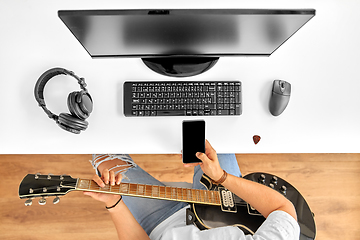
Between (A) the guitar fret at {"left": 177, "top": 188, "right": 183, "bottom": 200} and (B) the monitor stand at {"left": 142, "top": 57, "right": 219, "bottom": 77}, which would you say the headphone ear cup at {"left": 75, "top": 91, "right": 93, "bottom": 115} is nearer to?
(B) the monitor stand at {"left": 142, "top": 57, "right": 219, "bottom": 77}

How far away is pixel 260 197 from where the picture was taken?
0.79m

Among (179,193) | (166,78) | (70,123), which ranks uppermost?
(166,78)

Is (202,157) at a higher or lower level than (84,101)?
lower

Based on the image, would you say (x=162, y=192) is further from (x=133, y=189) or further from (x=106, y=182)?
(x=106, y=182)

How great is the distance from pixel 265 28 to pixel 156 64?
1.29ft

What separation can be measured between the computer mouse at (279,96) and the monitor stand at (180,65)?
0.79 ft

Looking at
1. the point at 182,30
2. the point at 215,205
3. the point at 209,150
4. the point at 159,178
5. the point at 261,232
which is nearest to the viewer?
the point at 182,30

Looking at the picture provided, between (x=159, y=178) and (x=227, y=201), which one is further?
(x=159, y=178)

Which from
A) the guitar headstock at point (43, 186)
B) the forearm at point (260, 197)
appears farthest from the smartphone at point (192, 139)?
the guitar headstock at point (43, 186)

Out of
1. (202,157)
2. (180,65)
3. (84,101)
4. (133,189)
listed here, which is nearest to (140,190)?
(133,189)

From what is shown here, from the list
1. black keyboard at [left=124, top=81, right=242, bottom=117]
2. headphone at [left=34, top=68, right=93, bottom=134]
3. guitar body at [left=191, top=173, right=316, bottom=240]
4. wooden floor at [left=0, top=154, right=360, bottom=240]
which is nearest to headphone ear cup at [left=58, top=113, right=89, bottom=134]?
headphone at [left=34, top=68, right=93, bottom=134]

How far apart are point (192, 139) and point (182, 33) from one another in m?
0.34

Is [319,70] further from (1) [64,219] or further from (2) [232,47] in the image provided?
(1) [64,219]

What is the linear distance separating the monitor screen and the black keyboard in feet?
0.37
